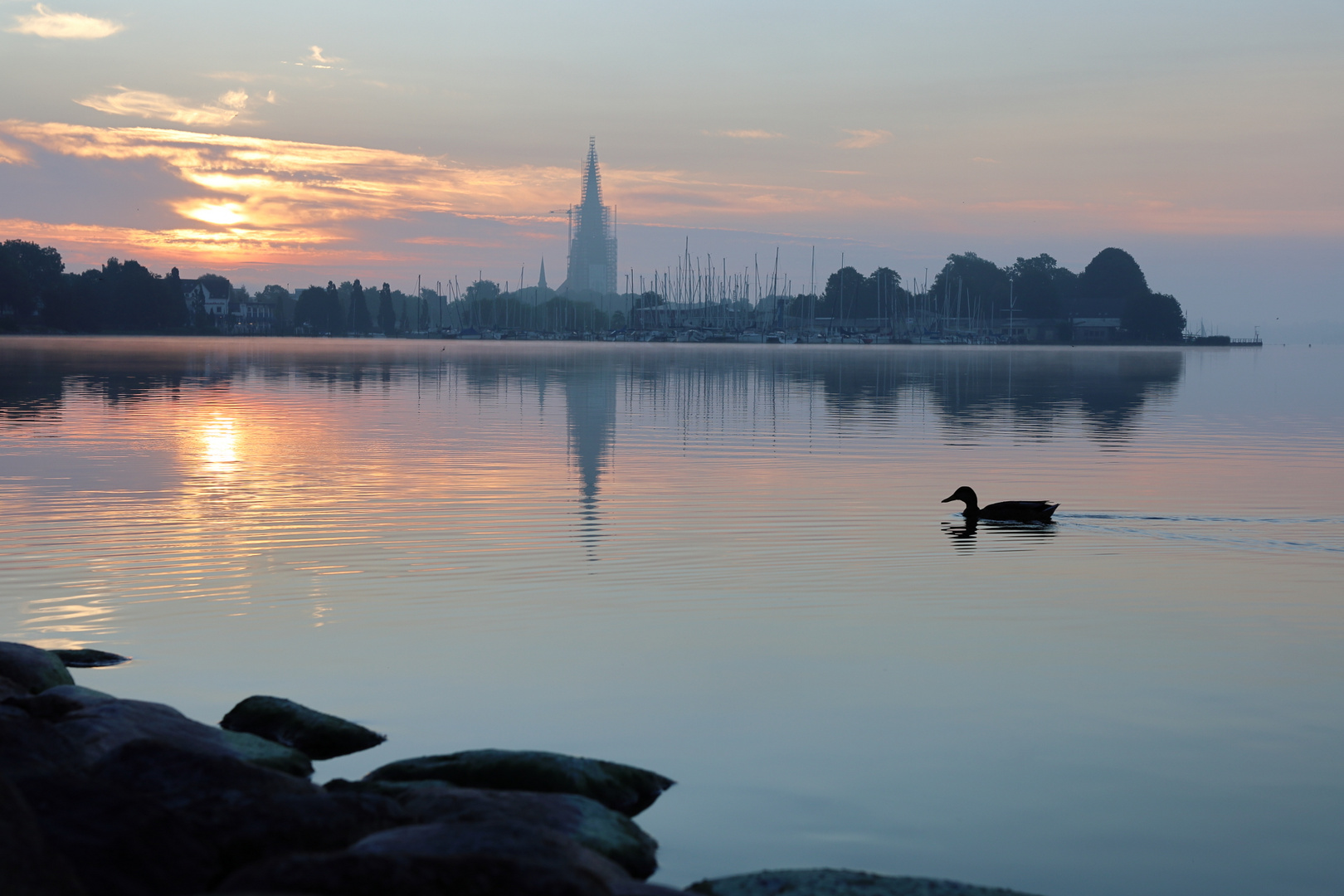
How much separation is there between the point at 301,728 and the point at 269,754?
805mm

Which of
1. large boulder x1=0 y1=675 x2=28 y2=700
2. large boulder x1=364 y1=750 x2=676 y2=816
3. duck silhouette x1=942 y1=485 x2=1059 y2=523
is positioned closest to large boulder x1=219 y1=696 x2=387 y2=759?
Answer: large boulder x1=364 y1=750 x2=676 y2=816

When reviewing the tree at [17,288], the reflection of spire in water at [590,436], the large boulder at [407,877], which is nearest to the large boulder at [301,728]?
the large boulder at [407,877]

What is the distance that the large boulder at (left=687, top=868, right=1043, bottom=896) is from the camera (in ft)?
24.3

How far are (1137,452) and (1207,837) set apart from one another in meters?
27.0

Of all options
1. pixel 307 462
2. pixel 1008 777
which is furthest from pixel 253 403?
pixel 1008 777

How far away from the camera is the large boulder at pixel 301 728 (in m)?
10.2

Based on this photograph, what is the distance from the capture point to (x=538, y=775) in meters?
9.09

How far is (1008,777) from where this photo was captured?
984cm

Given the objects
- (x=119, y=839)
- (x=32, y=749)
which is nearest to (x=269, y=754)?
(x=32, y=749)

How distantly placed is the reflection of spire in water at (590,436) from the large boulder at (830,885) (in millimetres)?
10603

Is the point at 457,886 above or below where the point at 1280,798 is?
above

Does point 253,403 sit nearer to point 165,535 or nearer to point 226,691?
point 165,535

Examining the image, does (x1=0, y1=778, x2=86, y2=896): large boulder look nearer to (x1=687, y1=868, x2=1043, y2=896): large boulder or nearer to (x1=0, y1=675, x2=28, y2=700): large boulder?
(x1=687, y1=868, x2=1043, y2=896): large boulder

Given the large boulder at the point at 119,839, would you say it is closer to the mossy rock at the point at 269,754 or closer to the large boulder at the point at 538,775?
the mossy rock at the point at 269,754
